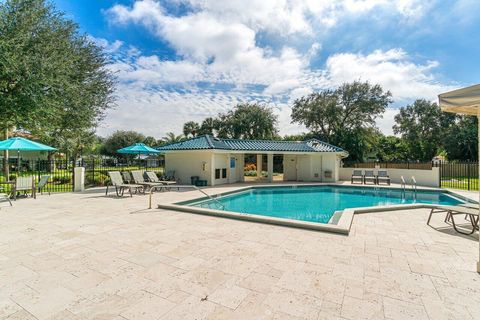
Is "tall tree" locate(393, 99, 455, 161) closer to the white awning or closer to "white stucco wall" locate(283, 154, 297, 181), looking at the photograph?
"white stucco wall" locate(283, 154, 297, 181)

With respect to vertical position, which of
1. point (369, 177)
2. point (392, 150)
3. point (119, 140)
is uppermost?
point (119, 140)

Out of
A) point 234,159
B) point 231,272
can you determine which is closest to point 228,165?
point 234,159

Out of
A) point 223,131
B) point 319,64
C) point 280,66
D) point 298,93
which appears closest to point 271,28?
point 280,66

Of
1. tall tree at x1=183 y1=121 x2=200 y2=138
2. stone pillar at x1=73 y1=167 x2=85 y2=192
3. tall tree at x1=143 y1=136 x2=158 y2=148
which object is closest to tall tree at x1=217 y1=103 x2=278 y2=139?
tall tree at x1=183 y1=121 x2=200 y2=138

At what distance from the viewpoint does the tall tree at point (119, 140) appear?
46500 mm

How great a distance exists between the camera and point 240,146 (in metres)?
18.7

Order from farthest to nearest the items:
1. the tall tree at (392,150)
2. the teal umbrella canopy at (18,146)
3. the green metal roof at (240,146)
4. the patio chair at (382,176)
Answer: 1. the tall tree at (392,150)
2. the patio chair at (382,176)
3. the green metal roof at (240,146)
4. the teal umbrella canopy at (18,146)

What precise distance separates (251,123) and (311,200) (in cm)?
2377

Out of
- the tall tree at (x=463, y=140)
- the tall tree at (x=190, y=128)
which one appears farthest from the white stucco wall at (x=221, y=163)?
the tall tree at (x=463, y=140)

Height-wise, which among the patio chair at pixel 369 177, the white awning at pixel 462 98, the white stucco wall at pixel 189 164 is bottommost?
the patio chair at pixel 369 177

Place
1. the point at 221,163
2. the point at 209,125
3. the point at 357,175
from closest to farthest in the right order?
the point at 221,163, the point at 357,175, the point at 209,125

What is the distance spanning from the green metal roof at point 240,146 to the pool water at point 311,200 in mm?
3554

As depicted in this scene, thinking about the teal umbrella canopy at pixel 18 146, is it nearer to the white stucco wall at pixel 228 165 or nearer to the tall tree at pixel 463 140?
the white stucco wall at pixel 228 165

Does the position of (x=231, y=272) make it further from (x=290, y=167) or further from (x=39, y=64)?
(x=290, y=167)
